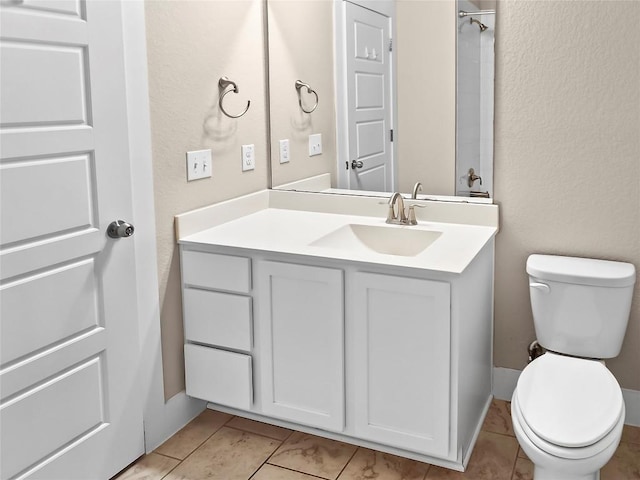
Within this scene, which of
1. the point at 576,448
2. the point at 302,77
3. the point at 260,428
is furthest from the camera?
the point at 302,77

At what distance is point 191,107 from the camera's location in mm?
2508

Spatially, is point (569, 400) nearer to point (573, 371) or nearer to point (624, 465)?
point (573, 371)

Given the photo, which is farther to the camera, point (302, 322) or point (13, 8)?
point (302, 322)

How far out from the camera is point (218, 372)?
2527 millimetres

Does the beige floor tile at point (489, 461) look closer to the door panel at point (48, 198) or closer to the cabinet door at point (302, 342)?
the cabinet door at point (302, 342)

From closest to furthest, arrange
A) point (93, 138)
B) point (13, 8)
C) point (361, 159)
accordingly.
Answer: point (13, 8) < point (93, 138) < point (361, 159)

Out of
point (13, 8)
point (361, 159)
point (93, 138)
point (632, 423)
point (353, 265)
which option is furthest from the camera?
point (361, 159)

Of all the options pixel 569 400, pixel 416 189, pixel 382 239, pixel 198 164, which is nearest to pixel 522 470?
pixel 569 400

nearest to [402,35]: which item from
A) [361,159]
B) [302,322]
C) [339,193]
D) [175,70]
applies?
[361,159]

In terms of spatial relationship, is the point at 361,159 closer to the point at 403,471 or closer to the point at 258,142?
the point at 258,142

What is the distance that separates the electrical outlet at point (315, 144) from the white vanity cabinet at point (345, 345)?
72cm

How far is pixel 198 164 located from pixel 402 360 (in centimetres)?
105

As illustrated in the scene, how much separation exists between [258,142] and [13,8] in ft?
4.16

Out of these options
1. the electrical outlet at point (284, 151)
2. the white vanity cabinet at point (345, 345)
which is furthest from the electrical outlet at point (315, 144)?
the white vanity cabinet at point (345, 345)
